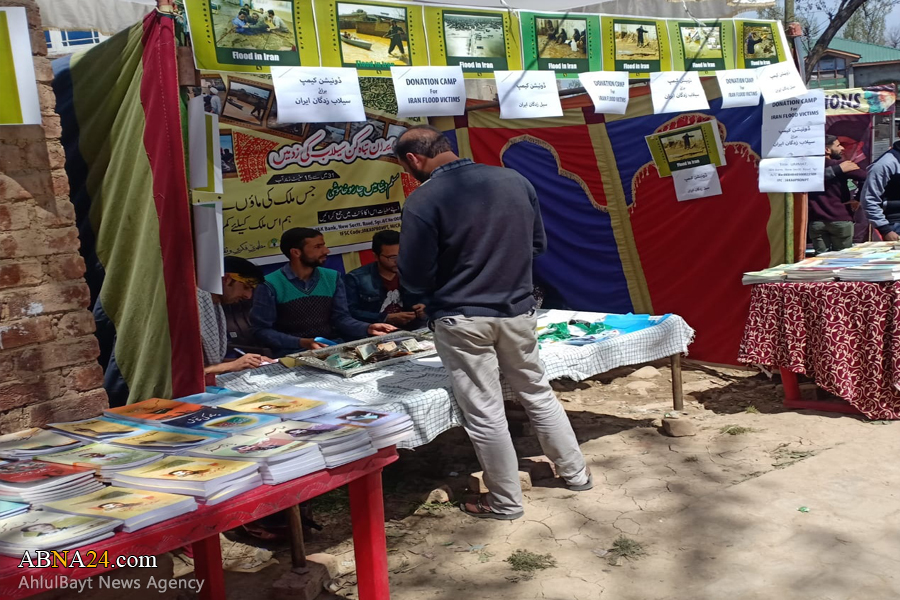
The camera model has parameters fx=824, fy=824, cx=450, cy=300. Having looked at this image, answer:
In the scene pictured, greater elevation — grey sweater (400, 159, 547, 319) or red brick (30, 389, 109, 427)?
grey sweater (400, 159, 547, 319)

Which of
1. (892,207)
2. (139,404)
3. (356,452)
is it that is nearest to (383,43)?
(139,404)

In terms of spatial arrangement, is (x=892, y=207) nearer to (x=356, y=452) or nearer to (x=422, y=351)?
(x=422, y=351)

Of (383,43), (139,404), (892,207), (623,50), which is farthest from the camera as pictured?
(892,207)

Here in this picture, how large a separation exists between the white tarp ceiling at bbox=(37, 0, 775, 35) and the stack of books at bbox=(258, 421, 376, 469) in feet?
8.42

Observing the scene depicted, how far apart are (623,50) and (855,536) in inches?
115

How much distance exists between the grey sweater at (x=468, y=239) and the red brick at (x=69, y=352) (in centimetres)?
131

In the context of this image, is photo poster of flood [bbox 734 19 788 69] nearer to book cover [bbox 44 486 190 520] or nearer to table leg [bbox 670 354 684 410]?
table leg [bbox 670 354 684 410]

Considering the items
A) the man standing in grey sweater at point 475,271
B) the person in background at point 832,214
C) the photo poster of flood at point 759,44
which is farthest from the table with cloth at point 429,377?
the person in background at point 832,214

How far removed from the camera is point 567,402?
20.3ft

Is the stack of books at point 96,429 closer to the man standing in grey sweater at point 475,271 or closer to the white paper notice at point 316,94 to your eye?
the man standing in grey sweater at point 475,271

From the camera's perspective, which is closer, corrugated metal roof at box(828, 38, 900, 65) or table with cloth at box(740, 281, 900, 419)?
table with cloth at box(740, 281, 900, 419)

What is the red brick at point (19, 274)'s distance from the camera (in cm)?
271

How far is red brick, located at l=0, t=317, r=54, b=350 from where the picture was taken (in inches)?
107

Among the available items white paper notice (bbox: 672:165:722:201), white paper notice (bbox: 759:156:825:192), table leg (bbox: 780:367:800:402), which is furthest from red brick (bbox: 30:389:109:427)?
white paper notice (bbox: 672:165:722:201)
